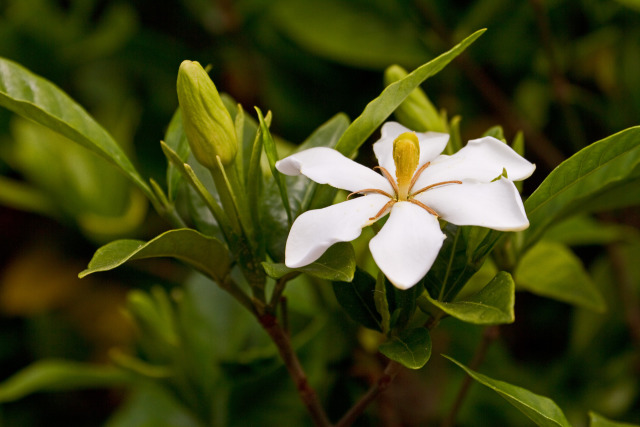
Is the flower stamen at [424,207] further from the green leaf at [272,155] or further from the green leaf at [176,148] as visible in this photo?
the green leaf at [176,148]

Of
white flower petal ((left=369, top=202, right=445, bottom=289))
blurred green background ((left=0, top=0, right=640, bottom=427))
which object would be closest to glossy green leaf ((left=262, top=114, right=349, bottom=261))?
white flower petal ((left=369, top=202, right=445, bottom=289))

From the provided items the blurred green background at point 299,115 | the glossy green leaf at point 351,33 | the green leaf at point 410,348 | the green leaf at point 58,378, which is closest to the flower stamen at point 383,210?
the green leaf at point 410,348

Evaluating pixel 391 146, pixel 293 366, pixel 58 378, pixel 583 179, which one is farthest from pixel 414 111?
pixel 58 378

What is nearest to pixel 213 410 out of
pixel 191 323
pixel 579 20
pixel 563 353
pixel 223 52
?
pixel 191 323

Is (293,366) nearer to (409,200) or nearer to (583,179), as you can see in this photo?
(409,200)

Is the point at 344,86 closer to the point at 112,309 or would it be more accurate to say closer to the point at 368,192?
the point at 112,309

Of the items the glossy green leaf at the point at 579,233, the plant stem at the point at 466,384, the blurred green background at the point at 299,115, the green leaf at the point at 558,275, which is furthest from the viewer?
the blurred green background at the point at 299,115
